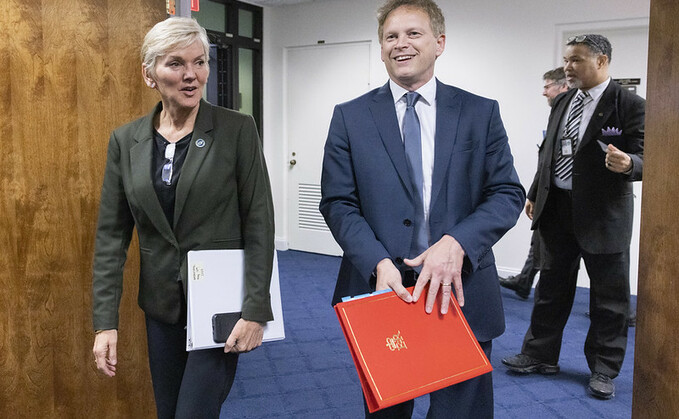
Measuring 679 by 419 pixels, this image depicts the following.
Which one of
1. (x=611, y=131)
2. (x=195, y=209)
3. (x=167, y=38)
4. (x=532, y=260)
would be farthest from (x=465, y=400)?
(x=532, y=260)

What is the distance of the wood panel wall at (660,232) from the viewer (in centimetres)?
145

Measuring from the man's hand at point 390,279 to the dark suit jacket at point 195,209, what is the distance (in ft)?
1.23

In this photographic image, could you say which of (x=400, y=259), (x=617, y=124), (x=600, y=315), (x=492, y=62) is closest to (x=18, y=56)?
(x=400, y=259)

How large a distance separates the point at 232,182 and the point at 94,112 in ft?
2.85

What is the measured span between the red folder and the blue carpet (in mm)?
1681

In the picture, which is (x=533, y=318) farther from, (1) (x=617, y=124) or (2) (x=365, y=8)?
(2) (x=365, y=8)

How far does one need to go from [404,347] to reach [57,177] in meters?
1.49

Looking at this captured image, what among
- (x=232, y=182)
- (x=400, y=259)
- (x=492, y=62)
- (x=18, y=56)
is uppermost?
(x=492, y=62)

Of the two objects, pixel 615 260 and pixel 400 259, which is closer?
pixel 400 259

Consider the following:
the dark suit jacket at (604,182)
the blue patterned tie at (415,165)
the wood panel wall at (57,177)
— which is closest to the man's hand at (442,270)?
the blue patterned tie at (415,165)

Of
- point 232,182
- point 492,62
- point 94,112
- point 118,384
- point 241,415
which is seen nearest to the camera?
point 232,182

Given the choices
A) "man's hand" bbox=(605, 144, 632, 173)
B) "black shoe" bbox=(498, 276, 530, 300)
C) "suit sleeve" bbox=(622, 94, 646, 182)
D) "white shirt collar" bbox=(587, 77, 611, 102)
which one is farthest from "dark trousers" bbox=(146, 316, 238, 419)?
"black shoe" bbox=(498, 276, 530, 300)

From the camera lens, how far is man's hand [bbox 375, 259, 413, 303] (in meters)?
1.44

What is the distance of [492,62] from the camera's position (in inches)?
227
